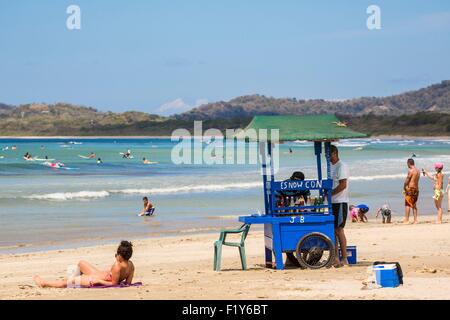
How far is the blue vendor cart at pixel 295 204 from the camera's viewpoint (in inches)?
412

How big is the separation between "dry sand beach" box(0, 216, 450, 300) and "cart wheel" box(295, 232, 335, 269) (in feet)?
0.45

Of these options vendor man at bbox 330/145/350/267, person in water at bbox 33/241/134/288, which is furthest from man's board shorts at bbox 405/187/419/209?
person in water at bbox 33/241/134/288

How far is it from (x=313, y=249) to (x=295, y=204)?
1.81 feet

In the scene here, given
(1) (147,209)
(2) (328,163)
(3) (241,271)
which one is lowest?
(3) (241,271)

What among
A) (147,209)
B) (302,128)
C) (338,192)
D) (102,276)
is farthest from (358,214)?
(102,276)

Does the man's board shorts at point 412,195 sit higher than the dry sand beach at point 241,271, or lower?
higher

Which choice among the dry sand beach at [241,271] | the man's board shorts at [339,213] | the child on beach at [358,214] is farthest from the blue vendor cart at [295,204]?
the child on beach at [358,214]

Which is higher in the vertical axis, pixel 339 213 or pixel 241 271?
pixel 339 213

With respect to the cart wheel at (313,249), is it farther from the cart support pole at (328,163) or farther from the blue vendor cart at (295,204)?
the cart support pole at (328,163)

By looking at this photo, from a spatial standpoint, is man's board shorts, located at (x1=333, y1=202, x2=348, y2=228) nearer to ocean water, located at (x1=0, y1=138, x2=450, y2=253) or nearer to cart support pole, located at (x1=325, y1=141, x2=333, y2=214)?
cart support pole, located at (x1=325, y1=141, x2=333, y2=214)

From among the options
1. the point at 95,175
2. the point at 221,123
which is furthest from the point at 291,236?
the point at 221,123

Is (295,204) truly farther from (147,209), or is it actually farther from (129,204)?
(129,204)

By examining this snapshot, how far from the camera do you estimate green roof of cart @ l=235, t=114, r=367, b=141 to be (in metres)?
10.5

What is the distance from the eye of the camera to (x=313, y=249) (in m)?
10.6
